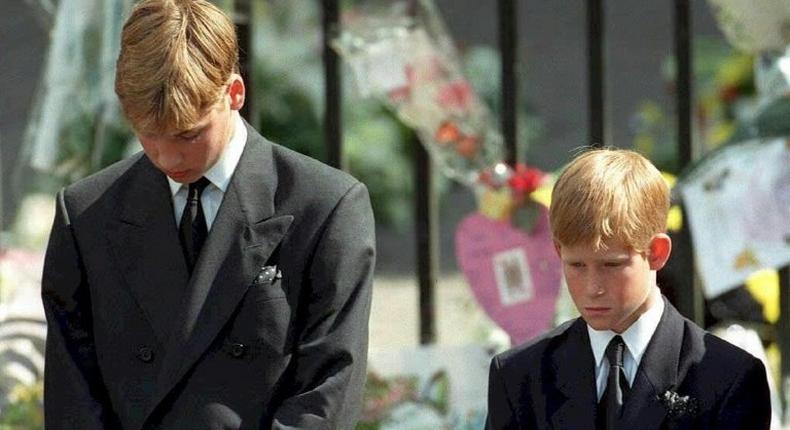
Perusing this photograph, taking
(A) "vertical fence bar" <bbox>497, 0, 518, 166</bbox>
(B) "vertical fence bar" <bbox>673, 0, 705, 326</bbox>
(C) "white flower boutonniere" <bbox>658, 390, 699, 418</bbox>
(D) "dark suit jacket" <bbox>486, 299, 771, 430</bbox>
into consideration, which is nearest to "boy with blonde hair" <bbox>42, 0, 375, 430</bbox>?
(D) "dark suit jacket" <bbox>486, 299, 771, 430</bbox>

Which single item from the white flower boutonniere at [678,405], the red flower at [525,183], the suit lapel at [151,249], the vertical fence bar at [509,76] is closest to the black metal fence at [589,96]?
the vertical fence bar at [509,76]

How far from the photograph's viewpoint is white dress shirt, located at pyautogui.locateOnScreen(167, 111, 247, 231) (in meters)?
2.84

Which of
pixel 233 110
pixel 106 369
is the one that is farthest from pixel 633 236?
pixel 106 369

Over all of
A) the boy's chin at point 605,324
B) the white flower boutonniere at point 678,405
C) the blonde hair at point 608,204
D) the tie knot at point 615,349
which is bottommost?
the white flower boutonniere at point 678,405

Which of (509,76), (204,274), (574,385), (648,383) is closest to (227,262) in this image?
(204,274)

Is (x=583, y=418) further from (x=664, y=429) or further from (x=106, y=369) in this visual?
(x=106, y=369)

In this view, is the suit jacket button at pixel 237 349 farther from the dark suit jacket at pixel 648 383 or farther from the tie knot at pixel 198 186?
the dark suit jacket at pixel 648 383

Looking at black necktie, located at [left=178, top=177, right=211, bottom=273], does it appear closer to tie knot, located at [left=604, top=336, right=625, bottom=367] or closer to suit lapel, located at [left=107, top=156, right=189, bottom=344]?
suit lapel, located at [left=107, top=156, right=189, bottom=344]

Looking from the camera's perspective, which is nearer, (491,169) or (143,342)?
(143,342)

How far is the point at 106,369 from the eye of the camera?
2854 mm

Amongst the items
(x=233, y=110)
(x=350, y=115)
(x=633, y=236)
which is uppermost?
(x=233, y=110)

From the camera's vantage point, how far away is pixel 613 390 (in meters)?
2.69

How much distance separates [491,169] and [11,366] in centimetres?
123

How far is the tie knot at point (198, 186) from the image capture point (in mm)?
2850
